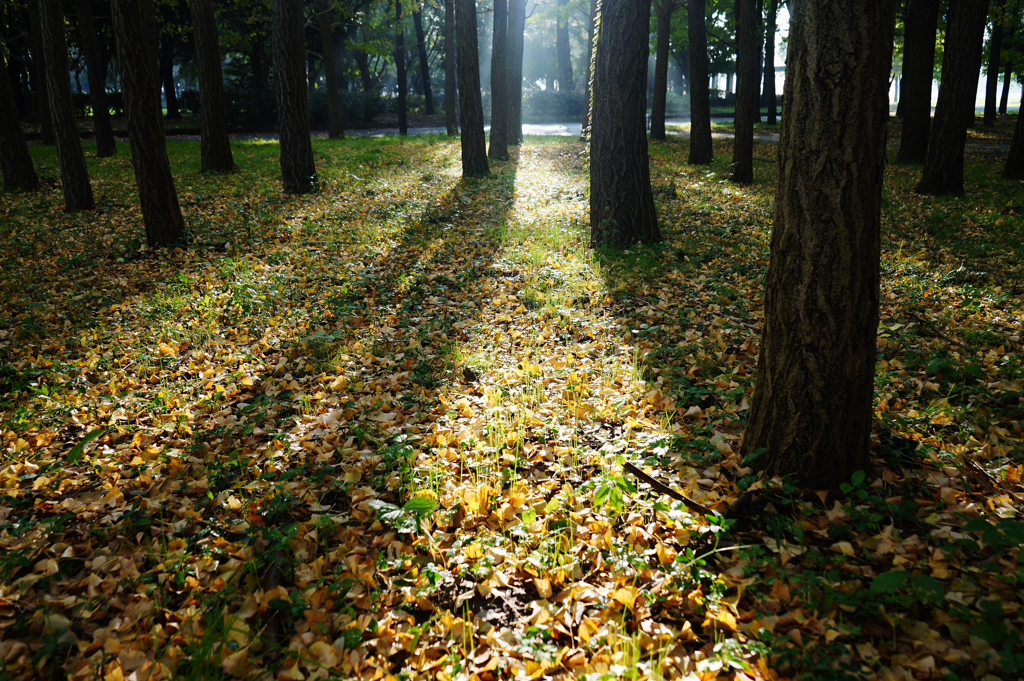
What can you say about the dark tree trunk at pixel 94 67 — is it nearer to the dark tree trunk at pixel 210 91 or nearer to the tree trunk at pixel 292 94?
the dark tree trunk at pixel 210 91

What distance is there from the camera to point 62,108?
10.4 metres

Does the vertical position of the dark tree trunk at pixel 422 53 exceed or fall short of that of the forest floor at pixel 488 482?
it exceeds it

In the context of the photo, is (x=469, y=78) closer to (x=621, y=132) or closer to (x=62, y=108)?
(x=621, y=132)

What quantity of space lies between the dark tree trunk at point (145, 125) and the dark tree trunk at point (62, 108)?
2.97 m

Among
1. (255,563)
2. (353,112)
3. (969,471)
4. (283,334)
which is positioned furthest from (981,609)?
(353,112)

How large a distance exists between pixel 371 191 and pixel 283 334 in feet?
24.6

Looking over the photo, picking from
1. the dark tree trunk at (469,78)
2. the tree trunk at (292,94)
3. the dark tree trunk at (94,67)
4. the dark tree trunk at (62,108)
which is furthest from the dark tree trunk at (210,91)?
the dark tree trunk at (469,78)

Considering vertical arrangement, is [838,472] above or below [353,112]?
below

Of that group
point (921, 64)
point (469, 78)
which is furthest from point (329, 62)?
point (921, 64)

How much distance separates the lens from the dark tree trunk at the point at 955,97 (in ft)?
33.0

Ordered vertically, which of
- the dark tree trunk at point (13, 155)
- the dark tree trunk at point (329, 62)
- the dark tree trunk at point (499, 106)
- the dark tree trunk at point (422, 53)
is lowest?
the dark tree trunk at point (13, 155)

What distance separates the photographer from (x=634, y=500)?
131 inches

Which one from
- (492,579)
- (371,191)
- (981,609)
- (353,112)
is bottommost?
(492,579)

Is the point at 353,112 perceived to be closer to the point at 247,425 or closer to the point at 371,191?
the point at 371,191
